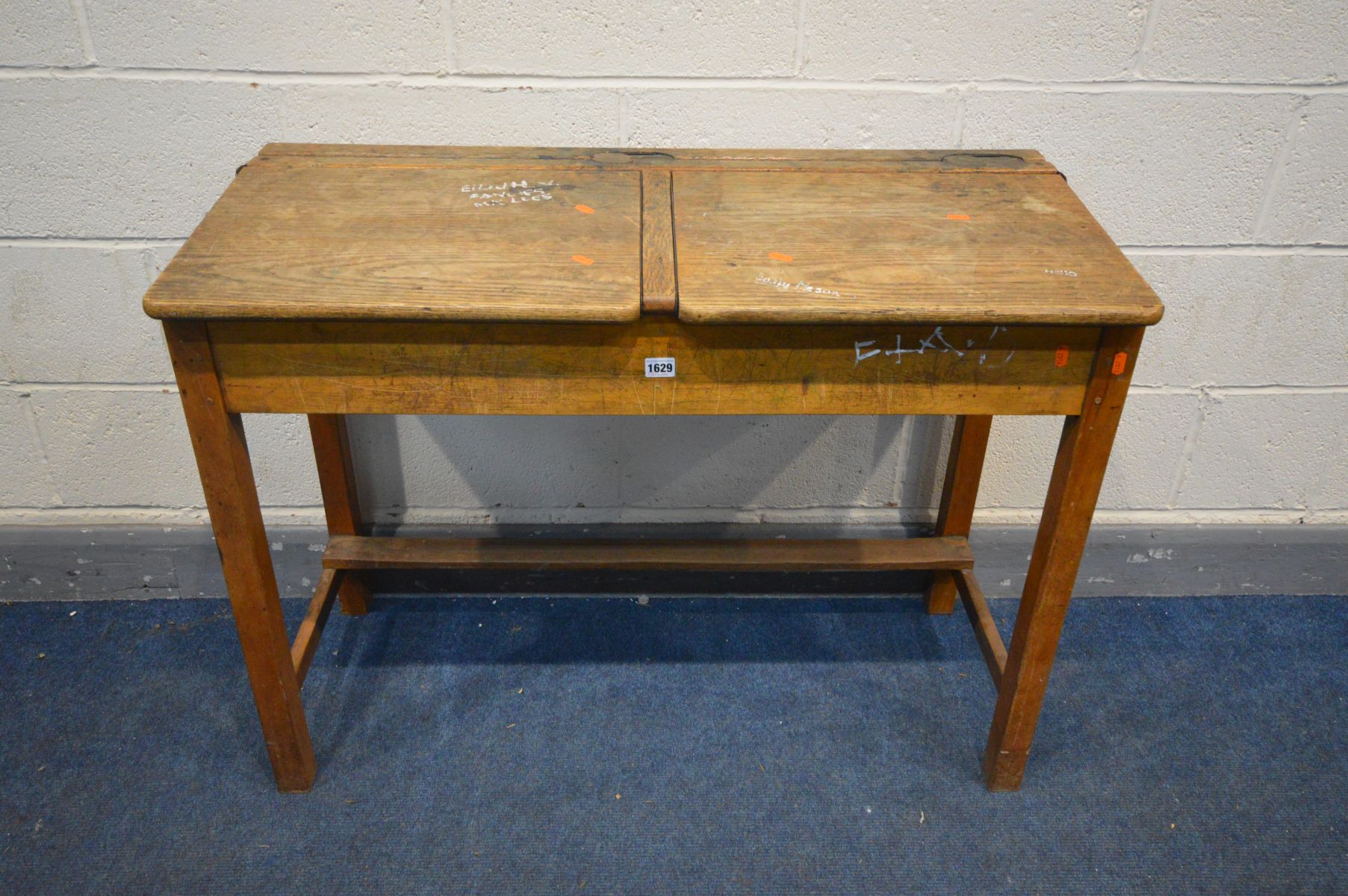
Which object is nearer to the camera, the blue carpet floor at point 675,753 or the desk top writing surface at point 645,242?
the desk top writing surface at point 645,242

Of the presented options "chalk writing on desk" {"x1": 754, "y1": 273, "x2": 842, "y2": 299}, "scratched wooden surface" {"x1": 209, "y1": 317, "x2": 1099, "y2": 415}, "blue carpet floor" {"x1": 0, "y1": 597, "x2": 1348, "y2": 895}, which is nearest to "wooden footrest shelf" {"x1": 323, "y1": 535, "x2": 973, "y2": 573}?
"blue carpet floor" {"x1": 0, "y1": 597, "x2": 1348, "y2": 895}

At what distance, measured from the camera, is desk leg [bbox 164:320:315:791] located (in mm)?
1241

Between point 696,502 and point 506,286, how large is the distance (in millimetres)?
969

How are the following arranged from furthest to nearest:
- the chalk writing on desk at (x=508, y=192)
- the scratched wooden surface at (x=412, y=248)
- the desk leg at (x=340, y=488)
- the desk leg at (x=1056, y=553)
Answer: the desk leg at (x=340, y=488) < the chalk writing on desk at (x=508, y=192) < the desk leg at (x=1056, y=553) < the scratched wooden surface at (x=412, y=248)

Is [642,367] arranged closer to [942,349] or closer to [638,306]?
[638,306]

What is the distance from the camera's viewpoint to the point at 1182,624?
6.72 feet

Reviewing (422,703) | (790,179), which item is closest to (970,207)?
(790,179)

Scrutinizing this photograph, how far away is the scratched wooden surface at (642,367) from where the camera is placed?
123cm

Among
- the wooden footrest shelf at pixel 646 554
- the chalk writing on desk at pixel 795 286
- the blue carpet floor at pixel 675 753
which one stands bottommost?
the blue carpet floor at pixel 675 753

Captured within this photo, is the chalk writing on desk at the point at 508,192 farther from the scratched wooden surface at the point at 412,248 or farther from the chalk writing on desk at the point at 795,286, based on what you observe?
the chalk writing on desk at the point at 795,286

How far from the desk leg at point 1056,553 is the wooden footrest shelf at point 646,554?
0.31 m

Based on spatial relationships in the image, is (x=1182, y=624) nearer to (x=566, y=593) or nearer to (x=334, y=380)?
(x=566, y=593)

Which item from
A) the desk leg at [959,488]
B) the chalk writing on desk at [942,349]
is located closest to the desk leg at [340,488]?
the chalk writing on desk at [942,349]

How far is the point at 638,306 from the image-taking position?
117 cm
